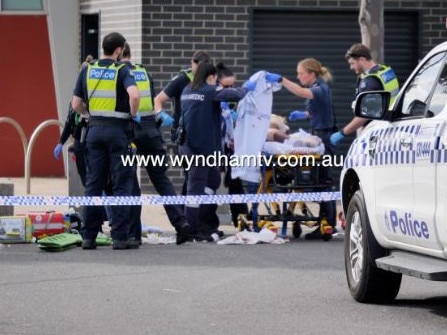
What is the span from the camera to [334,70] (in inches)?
838

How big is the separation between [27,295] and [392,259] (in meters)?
2.67

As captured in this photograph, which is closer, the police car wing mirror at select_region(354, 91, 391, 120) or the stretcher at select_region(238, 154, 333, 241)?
the police car wing mirror at select_region(354, 91, 391, 120)

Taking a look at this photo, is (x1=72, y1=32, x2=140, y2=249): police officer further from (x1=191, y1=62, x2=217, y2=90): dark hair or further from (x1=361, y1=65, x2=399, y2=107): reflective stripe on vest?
(x1=361, y1=65, x2=399, y2=107): reflective stripe on vest

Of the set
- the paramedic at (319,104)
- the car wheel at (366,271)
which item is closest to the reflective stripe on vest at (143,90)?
the paramedic at (319,104)

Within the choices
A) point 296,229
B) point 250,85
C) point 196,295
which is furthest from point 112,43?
point 196,295

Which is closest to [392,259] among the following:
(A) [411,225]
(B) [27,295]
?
(A) [411,225]

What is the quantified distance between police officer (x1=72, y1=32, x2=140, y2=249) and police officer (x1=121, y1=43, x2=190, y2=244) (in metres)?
0.37

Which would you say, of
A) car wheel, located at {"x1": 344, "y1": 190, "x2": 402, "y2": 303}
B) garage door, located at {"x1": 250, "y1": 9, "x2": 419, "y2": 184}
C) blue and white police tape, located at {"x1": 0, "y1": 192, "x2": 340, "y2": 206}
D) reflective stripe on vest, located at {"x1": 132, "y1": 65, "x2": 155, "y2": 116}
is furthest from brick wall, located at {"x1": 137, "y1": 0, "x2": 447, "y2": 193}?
car wheel, located at {"x1": 344, "y1": 190, "x2": 402, "y2": 303}

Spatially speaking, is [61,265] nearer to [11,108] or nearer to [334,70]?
[334,70]

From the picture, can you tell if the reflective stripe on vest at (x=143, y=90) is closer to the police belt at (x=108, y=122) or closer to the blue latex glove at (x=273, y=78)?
the police belt at (x=108, y=122)

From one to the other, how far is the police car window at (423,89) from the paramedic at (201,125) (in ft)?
16.5

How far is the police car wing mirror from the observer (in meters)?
9.88

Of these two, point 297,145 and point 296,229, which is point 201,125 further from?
point 296,229

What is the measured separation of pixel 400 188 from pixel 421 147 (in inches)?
19.5
